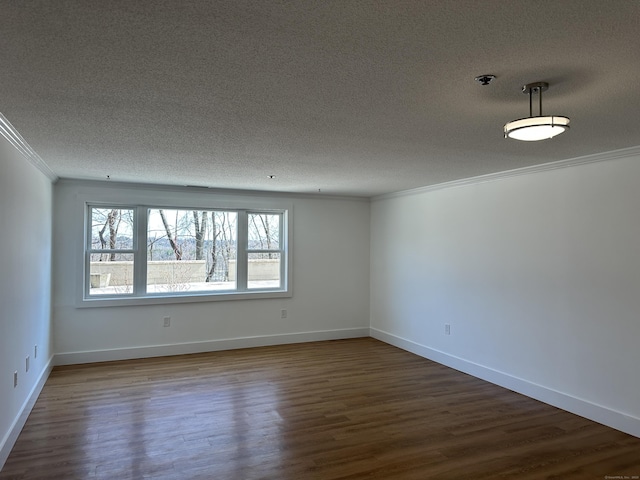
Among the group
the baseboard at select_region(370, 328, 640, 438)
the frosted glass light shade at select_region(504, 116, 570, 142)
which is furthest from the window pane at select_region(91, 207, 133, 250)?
A: the frosted glass light shade at select_region(504, 116, 570, 142)

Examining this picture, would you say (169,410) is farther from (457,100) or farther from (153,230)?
(457,100)

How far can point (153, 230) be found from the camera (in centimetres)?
567

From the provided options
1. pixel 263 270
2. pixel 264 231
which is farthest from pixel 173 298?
pixel 264 231

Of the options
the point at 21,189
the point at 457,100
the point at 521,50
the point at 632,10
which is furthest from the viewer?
the point at 21,189

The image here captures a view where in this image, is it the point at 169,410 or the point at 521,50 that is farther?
the point at 169,410

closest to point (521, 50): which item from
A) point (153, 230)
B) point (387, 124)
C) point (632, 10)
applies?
point (632, 10)

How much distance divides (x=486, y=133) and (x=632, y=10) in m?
1.55

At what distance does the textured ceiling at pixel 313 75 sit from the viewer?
1421mm

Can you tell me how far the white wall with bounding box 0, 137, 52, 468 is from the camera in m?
2.85

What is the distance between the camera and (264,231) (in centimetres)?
639

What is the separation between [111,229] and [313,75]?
4.51m

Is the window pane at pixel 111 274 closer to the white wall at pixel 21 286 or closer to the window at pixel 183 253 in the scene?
the window at pixel 183 253

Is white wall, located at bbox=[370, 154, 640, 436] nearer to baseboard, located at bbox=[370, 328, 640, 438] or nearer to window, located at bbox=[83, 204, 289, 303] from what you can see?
baseboard, located at bbox=[370, 328, 640, 438]

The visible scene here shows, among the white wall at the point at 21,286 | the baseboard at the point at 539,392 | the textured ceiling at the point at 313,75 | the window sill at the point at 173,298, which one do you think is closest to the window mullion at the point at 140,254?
the window sill at the point at 173,298
